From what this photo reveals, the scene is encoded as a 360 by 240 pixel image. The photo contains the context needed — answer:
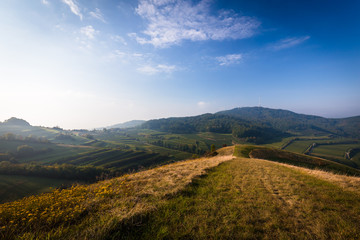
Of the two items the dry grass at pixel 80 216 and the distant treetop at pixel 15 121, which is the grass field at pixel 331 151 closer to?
the dry grass at pixel 80 216

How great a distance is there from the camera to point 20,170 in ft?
176

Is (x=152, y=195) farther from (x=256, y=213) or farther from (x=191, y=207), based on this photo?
(x=256, y=213)

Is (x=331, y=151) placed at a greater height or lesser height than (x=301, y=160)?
lesser

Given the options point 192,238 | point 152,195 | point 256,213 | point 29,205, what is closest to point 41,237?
point 29,205

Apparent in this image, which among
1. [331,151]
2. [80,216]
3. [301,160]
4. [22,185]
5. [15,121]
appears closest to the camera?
[80,216]

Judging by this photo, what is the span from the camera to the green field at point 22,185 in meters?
40.9

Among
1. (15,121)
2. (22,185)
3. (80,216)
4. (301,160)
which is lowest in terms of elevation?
(22,185)

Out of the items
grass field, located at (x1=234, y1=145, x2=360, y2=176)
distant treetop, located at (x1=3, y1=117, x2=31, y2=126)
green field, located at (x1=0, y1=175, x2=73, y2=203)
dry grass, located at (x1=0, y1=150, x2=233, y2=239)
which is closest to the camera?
dry grass, located at (x1=0, y1=150, x2=233, y2=239)

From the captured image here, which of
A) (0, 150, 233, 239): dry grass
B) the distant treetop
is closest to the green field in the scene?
(0, 150, 233, 239): dry grass

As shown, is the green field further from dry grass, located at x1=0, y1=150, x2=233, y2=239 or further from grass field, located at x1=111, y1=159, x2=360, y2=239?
grass field, located at x1=111, y1=159, x2=360, y2=239

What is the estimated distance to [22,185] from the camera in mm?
46125

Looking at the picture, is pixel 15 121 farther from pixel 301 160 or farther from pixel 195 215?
pixel 301 160

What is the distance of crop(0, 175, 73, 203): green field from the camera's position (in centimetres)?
4088

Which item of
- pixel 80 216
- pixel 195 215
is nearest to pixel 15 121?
pixel 80 216
